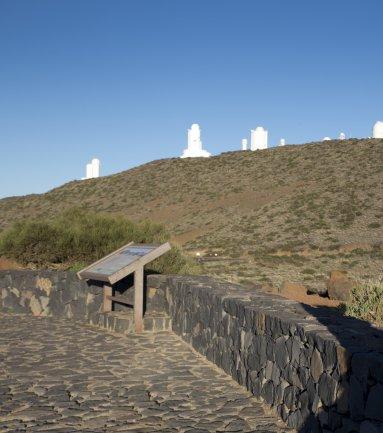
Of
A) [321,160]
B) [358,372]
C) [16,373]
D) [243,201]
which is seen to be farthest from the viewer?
[321,160]

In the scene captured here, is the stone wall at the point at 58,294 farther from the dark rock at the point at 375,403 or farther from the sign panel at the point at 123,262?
the dark rock at the point at 375,403

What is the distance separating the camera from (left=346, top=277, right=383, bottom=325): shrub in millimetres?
8336

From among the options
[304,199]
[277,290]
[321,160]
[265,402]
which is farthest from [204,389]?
[321,160]

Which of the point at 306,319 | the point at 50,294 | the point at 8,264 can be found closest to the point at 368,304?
the point at 306,319

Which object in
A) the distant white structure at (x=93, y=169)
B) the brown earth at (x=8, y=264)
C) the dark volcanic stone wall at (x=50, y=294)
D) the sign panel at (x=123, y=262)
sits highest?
the distant white structure at (x=93, y=169)

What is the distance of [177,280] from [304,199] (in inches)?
1497

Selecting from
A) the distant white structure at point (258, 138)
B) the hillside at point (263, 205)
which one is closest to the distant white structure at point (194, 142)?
the distant white structure at point (258, 138)

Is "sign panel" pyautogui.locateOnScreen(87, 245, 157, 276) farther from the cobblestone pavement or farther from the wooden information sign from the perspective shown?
the cobblestone pavement

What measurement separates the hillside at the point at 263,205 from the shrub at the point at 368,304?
850cm

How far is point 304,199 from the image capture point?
154 feet

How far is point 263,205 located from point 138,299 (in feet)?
128

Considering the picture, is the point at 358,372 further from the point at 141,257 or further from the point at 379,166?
the point at 379,166

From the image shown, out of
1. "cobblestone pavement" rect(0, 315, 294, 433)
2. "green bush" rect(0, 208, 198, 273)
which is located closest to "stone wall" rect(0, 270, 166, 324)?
"cobblestone pavement" rect(0, 315, 294, 433)

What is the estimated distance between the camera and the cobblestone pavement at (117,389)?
18.3 feet
